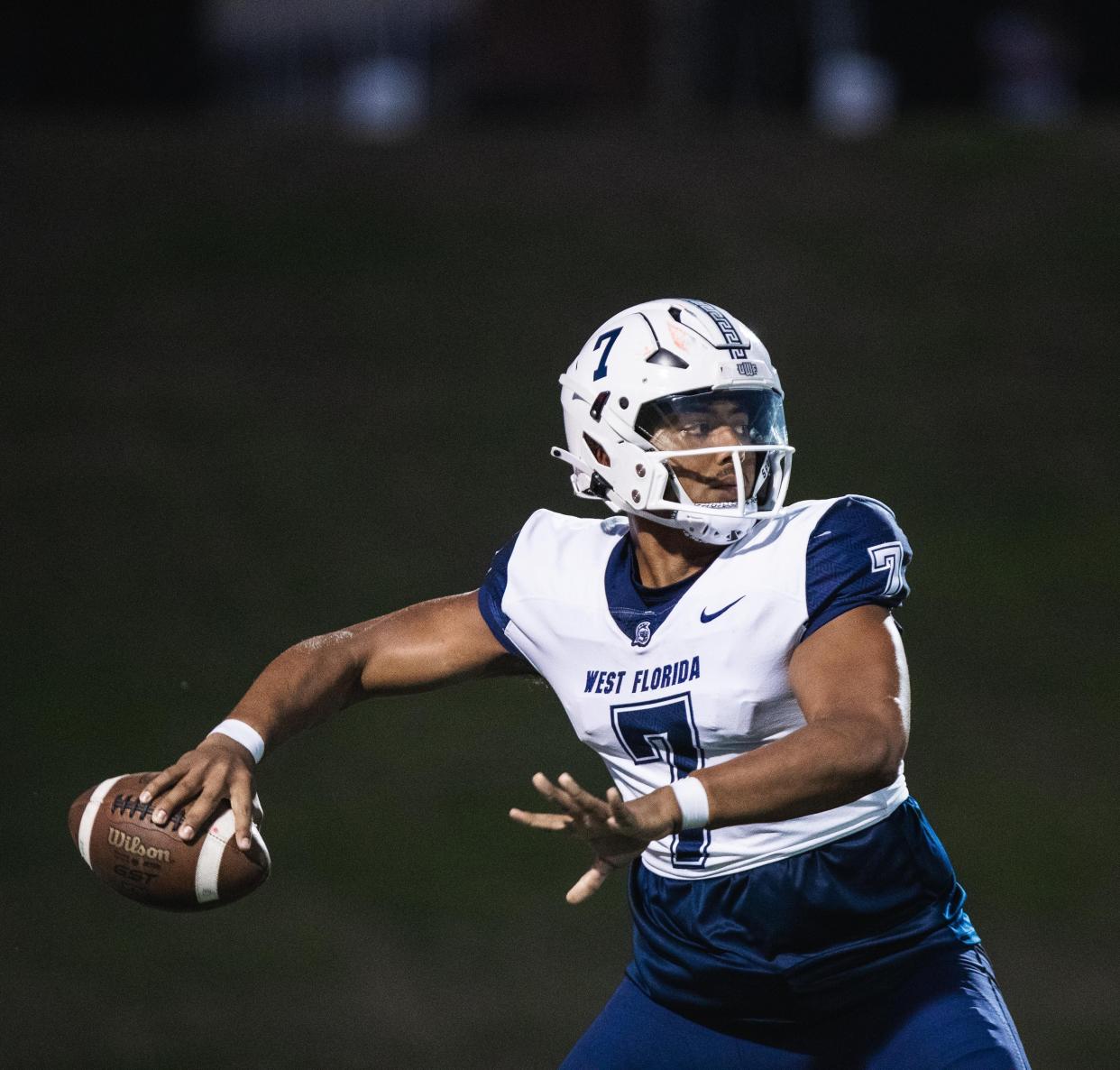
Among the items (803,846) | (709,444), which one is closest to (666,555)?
(709,444)

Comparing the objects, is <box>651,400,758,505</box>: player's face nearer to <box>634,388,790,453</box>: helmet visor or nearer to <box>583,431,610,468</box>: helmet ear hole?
<box>634,388,790,453</box>: helmet visor

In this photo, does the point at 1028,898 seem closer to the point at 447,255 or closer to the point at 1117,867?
the point at 1117,867

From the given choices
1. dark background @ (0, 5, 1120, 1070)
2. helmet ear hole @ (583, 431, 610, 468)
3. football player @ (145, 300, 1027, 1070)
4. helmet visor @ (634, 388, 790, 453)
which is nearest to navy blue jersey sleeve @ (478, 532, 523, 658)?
football player @ (145, 300, 1027, 1070)

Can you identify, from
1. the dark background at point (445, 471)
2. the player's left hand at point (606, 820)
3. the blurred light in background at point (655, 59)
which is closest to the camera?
the player's left hand at point (606, 820)

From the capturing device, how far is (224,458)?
9703 mm

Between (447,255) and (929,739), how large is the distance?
5.33 metres

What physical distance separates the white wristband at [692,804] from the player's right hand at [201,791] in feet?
2.65

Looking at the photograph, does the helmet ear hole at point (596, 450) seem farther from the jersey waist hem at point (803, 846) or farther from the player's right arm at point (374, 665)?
the jersey waist hem at point (803, 846)

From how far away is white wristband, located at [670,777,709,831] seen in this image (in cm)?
226

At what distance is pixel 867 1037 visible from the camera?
2.75m

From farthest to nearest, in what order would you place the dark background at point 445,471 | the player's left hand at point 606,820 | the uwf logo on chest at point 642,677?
1. the dark background at point 445,471
2. the uwf logo on chest at point 642,677
3. the player's left hand at point 606,820

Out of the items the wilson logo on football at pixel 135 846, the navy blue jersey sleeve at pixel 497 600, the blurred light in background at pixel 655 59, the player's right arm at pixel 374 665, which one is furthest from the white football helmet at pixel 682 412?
the blurred light in background at pixel 655 59

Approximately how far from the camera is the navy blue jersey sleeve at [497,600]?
308 centimetres

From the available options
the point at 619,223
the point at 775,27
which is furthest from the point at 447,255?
the point at 775,27
